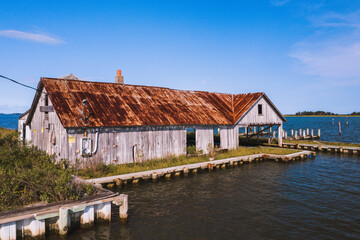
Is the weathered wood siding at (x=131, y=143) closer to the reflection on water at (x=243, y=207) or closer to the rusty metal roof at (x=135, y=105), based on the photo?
the rusty metal roof at (x=135, y=105)

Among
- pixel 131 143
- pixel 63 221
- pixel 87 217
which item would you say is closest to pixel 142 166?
pixel 131 143

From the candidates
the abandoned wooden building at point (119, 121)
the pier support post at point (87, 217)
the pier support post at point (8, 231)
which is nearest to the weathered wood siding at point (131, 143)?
the abandoned wooden building at point (119, 121)

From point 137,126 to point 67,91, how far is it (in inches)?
218

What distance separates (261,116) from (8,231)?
998 inches

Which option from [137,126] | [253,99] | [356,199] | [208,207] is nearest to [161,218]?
[208,207]

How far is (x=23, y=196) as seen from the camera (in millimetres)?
10109

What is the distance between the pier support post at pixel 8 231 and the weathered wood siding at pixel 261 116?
21.5 meters

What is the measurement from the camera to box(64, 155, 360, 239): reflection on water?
10.2 meters

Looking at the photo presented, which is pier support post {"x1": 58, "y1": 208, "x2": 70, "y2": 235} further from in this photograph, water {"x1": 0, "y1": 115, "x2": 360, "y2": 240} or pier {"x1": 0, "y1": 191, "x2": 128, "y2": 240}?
water {"x1": 0, "y1": 115, "x2": 360, "y2": 240}

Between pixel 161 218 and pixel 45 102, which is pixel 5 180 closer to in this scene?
pixel 161 218

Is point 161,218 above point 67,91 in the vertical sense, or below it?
below

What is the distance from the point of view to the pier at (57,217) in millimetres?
8414

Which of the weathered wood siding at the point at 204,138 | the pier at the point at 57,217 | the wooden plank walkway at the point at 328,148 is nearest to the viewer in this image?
the pier at the point at 57,217

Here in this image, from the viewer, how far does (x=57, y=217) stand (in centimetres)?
955
